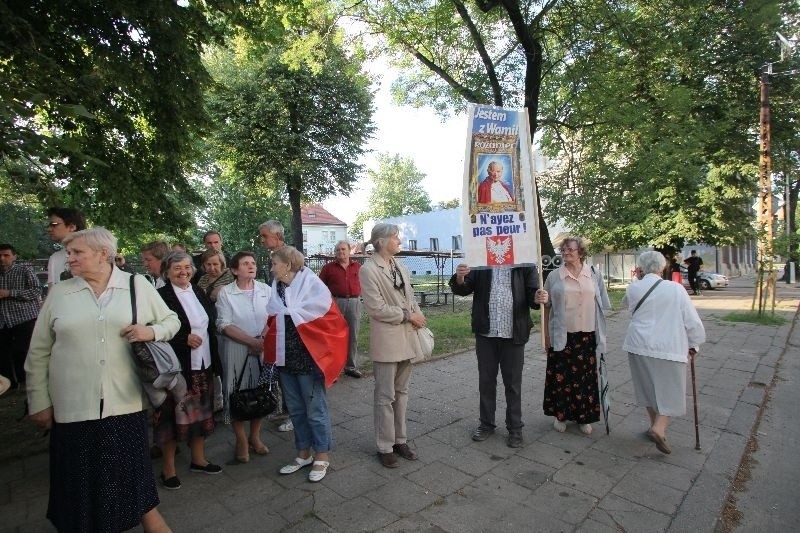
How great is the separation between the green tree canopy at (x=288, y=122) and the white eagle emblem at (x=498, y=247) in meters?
13.5

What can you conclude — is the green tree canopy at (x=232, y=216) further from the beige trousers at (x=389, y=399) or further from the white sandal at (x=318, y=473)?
the white sandal at (x=318, y=473)

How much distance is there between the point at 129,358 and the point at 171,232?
6139 millimetres

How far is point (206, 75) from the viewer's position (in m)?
7.15

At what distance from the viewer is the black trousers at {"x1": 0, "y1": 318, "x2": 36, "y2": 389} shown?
616cm

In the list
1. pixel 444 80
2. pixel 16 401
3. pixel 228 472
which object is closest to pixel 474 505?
pixel 228 472

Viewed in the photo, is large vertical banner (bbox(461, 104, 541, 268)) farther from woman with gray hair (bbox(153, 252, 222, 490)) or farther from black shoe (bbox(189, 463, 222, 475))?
black shoe (bbox(189, 463, 222, 475))

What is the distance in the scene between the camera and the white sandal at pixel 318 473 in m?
3.53

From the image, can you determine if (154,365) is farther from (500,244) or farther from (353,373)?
(353,373)

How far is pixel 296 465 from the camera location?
3.71m

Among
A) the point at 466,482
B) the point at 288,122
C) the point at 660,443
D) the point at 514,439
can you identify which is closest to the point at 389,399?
the point at 466,482

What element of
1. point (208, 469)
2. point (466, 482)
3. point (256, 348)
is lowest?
point (466, 482)

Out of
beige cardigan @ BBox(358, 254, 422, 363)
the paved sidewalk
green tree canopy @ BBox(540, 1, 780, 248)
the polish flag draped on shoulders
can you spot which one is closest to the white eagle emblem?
beige cardigan @ BBox(358, 254, 422, 363)

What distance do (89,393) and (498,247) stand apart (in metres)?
3.23

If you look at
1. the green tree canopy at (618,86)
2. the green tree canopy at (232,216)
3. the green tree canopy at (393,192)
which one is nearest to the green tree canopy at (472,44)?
the green tree canopy at (618,86)
